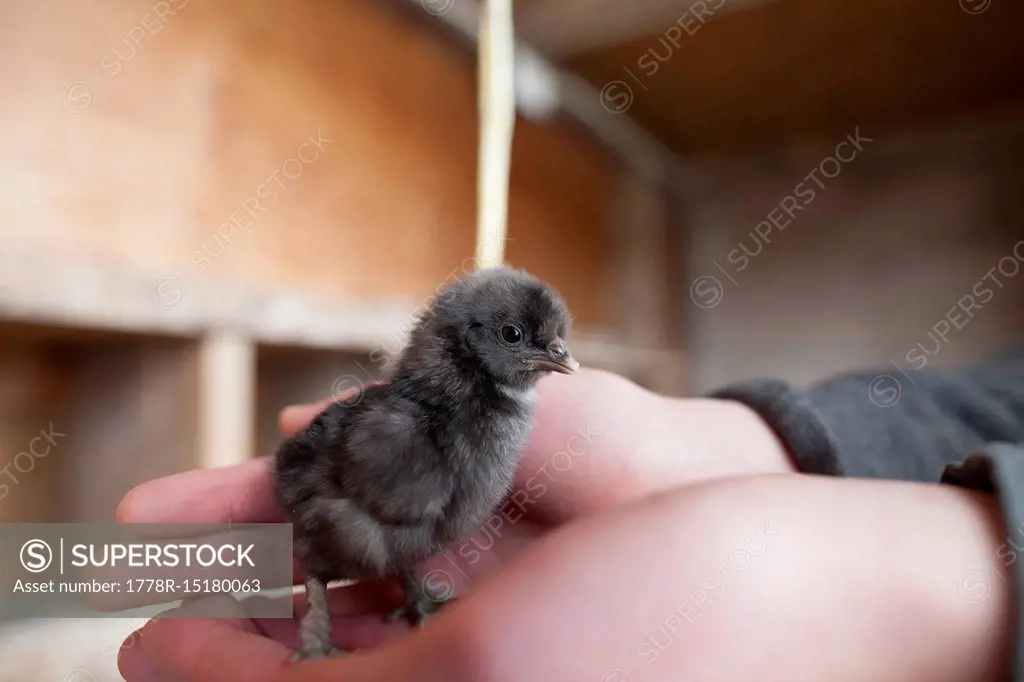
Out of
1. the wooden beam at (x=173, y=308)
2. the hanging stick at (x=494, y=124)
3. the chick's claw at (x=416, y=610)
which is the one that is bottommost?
the chick's claw at (x=416, y=610)

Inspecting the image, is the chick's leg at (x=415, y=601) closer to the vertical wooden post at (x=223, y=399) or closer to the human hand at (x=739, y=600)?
the human hand at (x=739, y=600)

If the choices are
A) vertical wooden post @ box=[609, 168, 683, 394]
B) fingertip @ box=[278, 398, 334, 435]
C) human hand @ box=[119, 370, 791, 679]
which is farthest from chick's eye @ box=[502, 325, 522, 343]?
vertical wooden post @ box=[609, 168, 683, 394]

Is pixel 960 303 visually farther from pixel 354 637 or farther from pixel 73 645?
pixel 73 645

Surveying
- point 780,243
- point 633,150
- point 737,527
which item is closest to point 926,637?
point 737,527

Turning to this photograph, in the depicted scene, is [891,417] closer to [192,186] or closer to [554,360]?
[554,360]

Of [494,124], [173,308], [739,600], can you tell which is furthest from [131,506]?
[494,124]

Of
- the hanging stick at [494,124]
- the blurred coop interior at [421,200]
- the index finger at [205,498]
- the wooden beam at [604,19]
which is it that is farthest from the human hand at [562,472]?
the wooden beam at [604,19]
